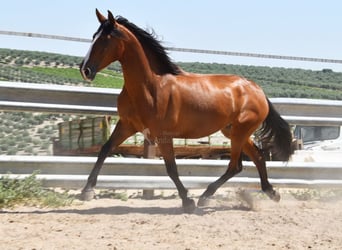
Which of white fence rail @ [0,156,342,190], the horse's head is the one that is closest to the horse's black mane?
the horse's head

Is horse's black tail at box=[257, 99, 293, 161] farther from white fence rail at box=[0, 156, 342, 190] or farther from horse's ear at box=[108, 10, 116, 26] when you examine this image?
horse's ear at box=[108, 10, 116, 26]

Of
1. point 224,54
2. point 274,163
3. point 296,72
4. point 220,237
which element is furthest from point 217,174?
point 296,72

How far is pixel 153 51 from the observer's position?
6.82 metres

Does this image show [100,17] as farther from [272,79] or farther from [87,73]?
[272,79]

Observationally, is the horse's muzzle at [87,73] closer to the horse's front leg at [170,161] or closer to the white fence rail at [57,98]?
the white fence rail at [57,98]

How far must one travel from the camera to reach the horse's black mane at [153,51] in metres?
6.76

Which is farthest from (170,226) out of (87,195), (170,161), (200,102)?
(200,102)

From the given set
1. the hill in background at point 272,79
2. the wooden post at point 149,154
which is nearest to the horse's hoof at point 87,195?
the wooden post at point 149,154

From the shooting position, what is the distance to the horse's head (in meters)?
6.39

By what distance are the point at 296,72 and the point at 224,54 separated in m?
4.60

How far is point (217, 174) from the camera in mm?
7684

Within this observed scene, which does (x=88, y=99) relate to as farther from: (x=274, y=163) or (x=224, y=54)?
(x=274, y=163)

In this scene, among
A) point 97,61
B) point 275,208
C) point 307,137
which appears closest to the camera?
point 97,61

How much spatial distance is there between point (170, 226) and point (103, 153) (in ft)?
5.85
